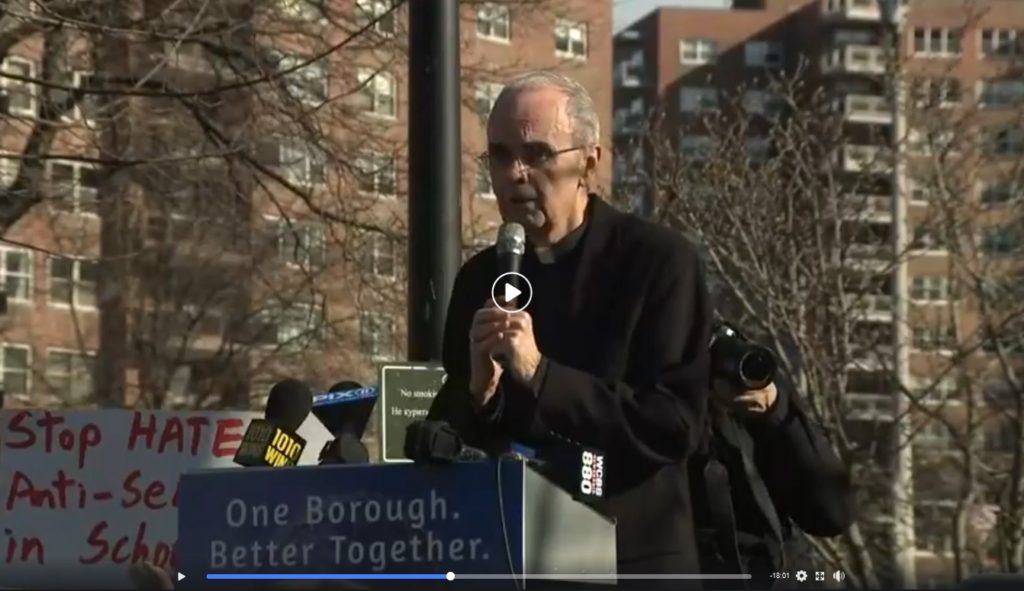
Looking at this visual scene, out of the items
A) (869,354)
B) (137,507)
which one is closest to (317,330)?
(869,354)

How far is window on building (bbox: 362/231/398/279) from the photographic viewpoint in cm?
1612

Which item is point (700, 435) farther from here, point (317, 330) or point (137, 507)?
point (317, 330)

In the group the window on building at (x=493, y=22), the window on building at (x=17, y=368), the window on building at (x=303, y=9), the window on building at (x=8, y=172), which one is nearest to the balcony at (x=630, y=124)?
the window on building at (x=493, y=22)

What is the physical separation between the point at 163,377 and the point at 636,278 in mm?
26303

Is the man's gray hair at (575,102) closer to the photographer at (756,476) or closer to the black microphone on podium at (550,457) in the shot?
the photographer at (756,476)

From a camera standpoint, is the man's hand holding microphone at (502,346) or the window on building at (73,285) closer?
the man's hand holding microphone at (502,346)

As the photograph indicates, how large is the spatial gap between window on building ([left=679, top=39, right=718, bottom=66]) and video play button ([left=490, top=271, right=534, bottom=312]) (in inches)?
3168

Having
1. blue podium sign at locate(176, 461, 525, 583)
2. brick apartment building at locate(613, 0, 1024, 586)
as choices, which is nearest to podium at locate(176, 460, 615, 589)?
blue podium sign at locate(176, 461, 525, 583)

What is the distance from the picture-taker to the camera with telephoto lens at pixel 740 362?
11.1 feet

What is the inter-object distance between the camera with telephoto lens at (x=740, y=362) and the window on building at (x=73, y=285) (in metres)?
24.3

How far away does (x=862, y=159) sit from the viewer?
2308cm

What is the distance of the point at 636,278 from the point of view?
3.27 meters

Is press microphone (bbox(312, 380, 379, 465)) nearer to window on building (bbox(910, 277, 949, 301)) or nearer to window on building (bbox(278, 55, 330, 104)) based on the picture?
window on building (bbox(278, 55, 330, 104))

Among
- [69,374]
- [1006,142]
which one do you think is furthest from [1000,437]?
[69,374]
